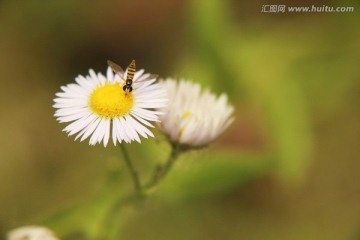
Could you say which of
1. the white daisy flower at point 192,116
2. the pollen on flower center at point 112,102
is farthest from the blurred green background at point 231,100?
the pollen on flower center at point 112,102

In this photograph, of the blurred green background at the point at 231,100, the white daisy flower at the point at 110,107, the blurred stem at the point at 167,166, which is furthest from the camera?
the blurred green background at the point at 231,100

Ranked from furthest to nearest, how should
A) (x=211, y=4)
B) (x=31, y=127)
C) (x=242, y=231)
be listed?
(x=31, y=127)
(x=242, y=231)
(x=211, y=4)

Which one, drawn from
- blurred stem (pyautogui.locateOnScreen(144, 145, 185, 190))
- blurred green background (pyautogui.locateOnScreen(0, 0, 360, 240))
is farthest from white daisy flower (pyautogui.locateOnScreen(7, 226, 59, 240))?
blurred green background (pyautogui.locateOnScreen(0, 0, 360, 240))

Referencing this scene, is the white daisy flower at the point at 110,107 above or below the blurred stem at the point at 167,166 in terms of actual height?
above

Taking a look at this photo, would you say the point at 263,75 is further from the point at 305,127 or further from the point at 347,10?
the point at 347,10

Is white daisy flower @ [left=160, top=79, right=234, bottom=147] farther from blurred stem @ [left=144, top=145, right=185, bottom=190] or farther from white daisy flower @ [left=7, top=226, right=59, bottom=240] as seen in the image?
white daisy flower @ [left=7, top=226, right=59, bottom=240]

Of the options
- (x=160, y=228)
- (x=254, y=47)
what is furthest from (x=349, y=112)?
(x=160, y=228)

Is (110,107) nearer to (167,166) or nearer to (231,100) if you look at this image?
(167,166)

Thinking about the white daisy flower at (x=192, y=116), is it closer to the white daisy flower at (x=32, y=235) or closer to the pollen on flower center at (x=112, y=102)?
the pollen on flower center at (x=112, y=102)
